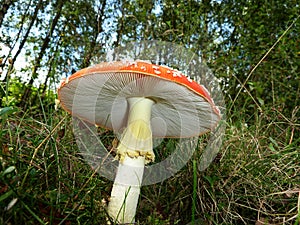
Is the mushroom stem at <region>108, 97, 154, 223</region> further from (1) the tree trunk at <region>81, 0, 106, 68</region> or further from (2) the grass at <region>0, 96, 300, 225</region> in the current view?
(1) the tree trunk at <region>81, 0, 106, 68</region>

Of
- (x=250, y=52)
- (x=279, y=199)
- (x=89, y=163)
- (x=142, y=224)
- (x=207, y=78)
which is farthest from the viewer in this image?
(x=250, y=52)

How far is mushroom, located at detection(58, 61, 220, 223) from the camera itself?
1410 millimetres

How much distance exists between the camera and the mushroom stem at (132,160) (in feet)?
5.52

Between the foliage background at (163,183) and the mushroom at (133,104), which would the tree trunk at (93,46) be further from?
the mushroom at (133,104)

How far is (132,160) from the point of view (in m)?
1.75

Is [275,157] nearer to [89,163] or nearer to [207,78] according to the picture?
Answer: [89,163]

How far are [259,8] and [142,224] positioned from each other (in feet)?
14.9

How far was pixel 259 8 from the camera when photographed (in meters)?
5.17

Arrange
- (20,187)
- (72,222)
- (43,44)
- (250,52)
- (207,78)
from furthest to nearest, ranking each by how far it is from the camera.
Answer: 1. (43,44)
2. (250,52)
3. (207,78)
4. (72,222)
5. (20,187)

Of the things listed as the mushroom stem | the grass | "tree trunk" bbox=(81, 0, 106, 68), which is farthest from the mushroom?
"tree trunk" bbox=(81, 0, 106, 68)

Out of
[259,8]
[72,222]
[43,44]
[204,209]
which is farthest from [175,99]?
[43,44]

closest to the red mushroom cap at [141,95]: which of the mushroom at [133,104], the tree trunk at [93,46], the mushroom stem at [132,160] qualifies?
the mushroom at [133,104]

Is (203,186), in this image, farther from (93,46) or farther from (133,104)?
(93,46)

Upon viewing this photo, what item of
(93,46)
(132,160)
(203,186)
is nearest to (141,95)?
(132,160)
